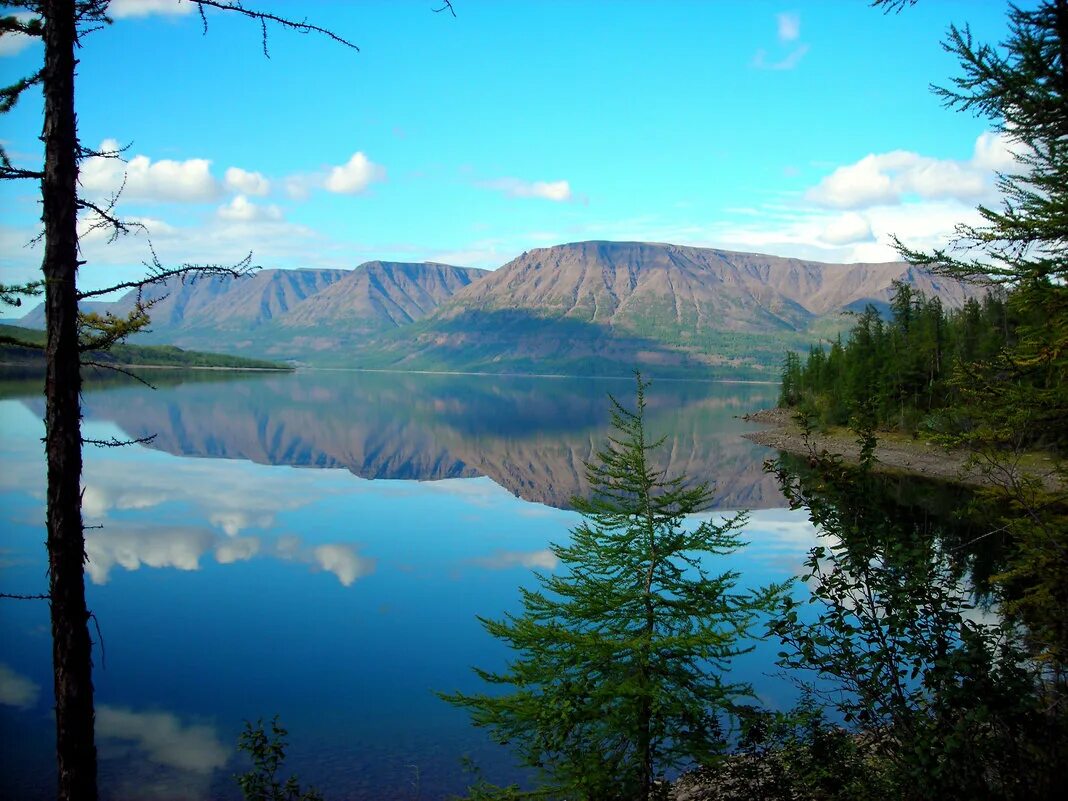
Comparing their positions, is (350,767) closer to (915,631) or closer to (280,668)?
(280,668)

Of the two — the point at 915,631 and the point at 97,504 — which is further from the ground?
the point at 915,631

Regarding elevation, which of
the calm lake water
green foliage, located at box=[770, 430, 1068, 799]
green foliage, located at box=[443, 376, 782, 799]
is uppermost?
green foliage, located at box=[770, 430, 1068, 799]

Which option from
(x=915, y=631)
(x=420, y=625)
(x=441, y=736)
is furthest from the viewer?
(x=420, y=625)

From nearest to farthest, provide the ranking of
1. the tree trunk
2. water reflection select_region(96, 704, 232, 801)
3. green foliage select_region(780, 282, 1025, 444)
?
the tree trunk
water reflection select_region(96, 704, 232, 801)
green foliage select_region(780, 282, 1025, 444)

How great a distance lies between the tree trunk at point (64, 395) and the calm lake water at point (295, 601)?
19.6ft

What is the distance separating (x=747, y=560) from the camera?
28609 millimetres

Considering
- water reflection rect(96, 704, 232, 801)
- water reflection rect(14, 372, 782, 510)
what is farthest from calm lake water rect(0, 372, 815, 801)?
water reflection rect(14, 372, 782, 510)

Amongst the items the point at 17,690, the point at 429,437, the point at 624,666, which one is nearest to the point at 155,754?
the point at 17,690

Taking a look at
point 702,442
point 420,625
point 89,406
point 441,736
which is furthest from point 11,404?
point 441,736

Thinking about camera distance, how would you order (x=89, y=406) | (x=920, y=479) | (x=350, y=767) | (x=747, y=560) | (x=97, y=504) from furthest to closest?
(x=89, y=406)
(x=920, y=479)
(x=97, y=504)
(x=747, y=560)
(x=350, y=767)

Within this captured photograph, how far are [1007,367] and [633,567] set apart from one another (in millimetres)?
6118

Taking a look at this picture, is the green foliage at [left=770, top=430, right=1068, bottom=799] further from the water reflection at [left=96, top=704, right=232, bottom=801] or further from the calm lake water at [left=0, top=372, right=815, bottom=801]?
the water reflection at [left=96, top=704, right=232, bottom=801]

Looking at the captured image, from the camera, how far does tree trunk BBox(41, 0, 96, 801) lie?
6902mm

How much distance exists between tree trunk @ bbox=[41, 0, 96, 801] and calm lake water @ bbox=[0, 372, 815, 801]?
5.96 meters
